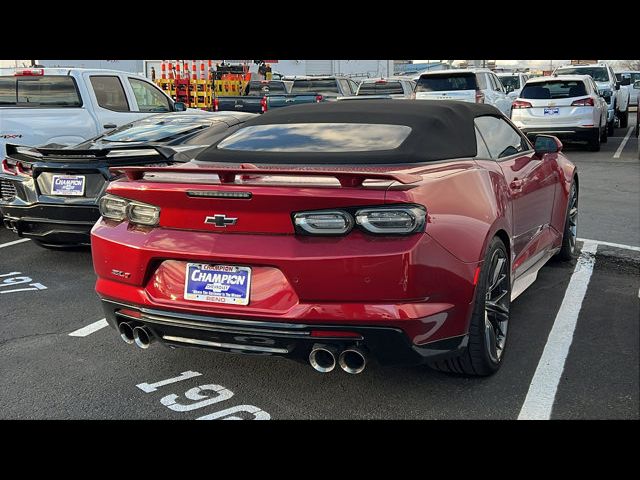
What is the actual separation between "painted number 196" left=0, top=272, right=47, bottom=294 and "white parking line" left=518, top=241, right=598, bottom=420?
13.0ft

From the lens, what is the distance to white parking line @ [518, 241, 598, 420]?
11.1 ft

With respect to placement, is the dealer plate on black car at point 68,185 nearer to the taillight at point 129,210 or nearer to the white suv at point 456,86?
the taillight at point 129,210

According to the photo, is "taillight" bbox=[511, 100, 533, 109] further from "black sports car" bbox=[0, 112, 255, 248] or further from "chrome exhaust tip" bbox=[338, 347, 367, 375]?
"chrome exhaust tip" bbox=[338, 347, 367, 375]

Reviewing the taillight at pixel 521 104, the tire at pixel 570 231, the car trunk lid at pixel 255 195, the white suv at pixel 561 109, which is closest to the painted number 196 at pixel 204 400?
the car trunk lid at pixel 255 195

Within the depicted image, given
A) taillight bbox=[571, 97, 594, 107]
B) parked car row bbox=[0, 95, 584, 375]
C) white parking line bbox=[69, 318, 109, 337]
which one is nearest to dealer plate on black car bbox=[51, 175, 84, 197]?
white parking line bbox=[69, 318, 109, 337]

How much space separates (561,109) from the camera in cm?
1499

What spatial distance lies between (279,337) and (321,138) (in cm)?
137

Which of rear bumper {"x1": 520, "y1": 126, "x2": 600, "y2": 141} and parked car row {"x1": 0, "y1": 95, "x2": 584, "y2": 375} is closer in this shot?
parked car row {"x1": 0, "y1": 95, "x2": 584, "y2": 375}

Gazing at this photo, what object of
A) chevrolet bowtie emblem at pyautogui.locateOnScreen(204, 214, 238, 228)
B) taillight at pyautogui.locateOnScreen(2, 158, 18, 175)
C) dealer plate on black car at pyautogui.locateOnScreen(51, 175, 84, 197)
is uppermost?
chevrolet bowtie emblem at pyautogui.locateOnScreen(204, 214, 238, 228)

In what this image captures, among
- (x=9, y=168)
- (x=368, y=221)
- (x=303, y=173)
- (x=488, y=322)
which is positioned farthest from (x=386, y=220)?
(x=9, y=168)

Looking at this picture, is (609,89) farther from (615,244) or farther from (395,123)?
(395,123)

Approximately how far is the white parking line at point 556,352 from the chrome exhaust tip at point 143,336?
1.80 metres
